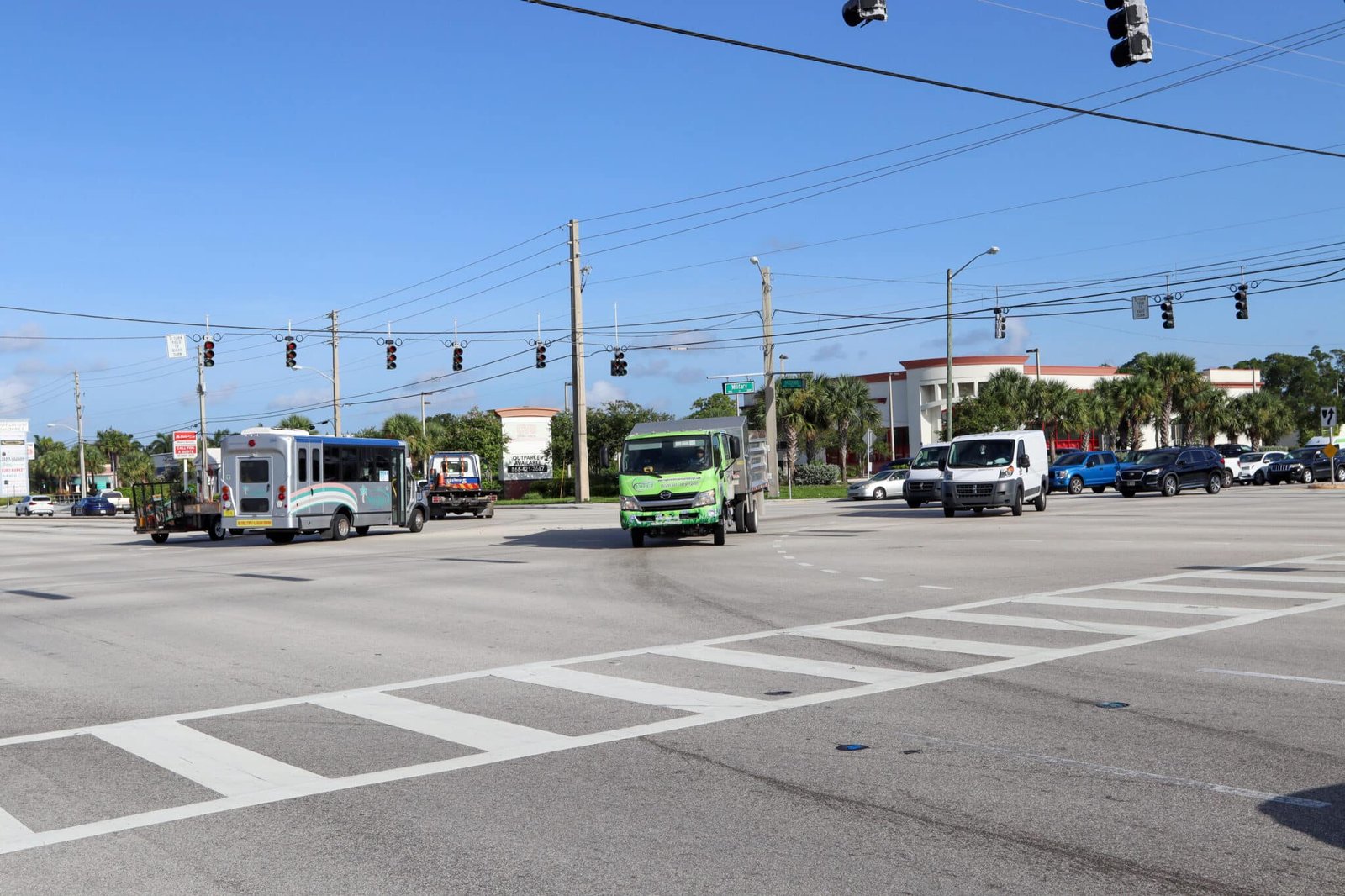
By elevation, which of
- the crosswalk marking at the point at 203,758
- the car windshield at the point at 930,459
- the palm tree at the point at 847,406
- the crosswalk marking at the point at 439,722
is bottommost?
the crosswalk marking at the point at 439,722

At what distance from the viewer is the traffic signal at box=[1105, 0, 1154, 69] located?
1431 cm

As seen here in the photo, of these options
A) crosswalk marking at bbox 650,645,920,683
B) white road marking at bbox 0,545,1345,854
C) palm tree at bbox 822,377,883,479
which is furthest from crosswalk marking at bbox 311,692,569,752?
palm tree at bbox 822,377,883,479

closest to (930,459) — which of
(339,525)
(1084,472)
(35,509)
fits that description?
(1084,472)

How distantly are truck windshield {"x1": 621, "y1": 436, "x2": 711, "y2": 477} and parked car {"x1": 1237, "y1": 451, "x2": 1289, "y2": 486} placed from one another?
40.5 metres

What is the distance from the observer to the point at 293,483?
1202 inches

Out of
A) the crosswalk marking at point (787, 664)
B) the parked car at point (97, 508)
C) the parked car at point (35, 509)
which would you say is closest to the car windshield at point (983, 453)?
the crosswalk marking at point (787, 664)

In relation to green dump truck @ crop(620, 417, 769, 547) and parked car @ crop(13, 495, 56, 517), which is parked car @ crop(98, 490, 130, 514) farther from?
green dump truck @ crop(620, 417, 769, 547)

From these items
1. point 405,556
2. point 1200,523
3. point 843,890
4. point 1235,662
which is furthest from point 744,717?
point 1200,523

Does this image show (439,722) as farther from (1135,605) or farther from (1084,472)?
(1084,472)

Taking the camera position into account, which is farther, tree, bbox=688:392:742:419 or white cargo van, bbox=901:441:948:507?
tree, bbox=688:392:742:419

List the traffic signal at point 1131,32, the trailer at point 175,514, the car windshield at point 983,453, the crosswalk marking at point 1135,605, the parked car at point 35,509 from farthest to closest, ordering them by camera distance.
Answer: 1. the parked car at point 35,509
2. the trailer at point 175,514
3. the car windshield at point 983,453
4. the traffic signal at point 1131,32
5. the crosswalk marking at point 1135,605

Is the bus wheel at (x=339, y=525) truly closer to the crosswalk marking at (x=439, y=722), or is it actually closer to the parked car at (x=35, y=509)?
the crosswalk marking at (x=439, y=722)

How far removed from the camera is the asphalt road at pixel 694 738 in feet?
16.4

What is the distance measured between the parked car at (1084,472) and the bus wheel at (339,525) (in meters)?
29.4
